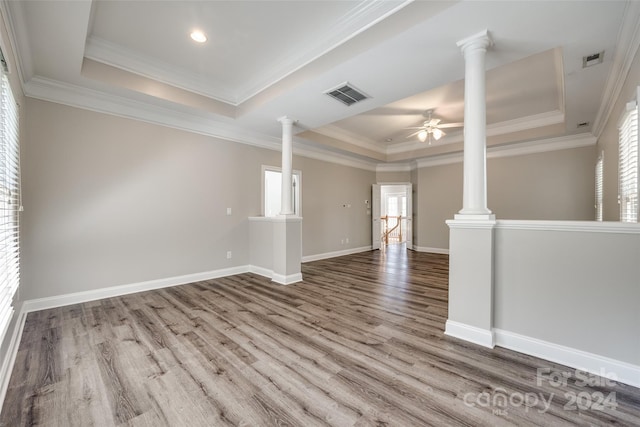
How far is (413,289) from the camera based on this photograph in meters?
3.91

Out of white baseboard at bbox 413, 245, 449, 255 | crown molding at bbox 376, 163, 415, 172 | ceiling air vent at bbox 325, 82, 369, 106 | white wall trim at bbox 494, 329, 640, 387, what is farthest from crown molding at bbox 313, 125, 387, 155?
white wall trim at bbox 494, 329, 640, 387

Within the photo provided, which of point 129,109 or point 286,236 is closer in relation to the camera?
point 129,109

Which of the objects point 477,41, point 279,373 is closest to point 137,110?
point 279,373

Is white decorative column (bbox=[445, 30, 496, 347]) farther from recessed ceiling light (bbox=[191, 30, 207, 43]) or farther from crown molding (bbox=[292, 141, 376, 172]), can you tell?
crown molding (bbox=[292, 141, 376, 172])

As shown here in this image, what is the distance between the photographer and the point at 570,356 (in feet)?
6.50

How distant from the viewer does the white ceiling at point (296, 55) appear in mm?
2148

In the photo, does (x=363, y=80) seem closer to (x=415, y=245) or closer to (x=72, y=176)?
(x=72, y=176)

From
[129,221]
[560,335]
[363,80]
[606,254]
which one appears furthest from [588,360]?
[129,221]

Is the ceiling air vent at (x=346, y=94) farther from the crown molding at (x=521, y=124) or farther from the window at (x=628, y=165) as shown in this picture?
the crown molding at (x=521, y=124)

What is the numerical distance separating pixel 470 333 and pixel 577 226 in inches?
47.5

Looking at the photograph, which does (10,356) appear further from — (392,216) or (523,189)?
(392,216)

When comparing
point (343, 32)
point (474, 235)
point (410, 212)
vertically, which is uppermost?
point (343, 32)

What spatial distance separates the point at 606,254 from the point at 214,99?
4825 mm

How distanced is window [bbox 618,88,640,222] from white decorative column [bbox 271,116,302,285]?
3878 mm
